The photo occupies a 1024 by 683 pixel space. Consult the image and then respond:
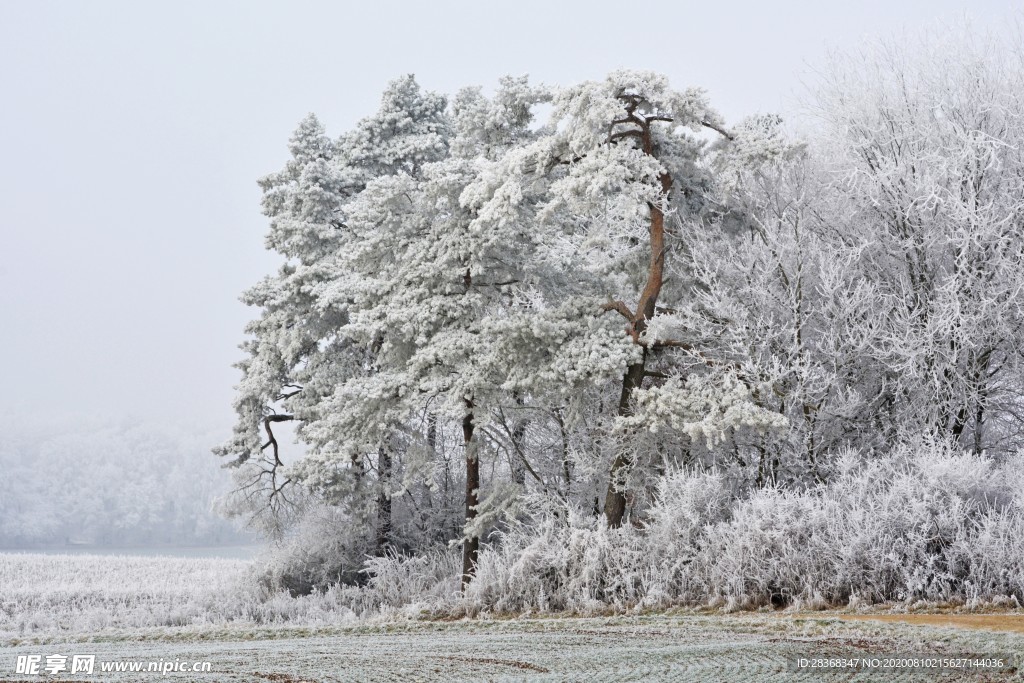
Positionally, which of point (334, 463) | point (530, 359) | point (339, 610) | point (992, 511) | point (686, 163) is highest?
point (686, 163)

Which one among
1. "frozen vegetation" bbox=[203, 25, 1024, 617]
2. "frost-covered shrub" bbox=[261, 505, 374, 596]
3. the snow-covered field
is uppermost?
"frozen vegetation" bbox=[203, 25, 1024, 617]

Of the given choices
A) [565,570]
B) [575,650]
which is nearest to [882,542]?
[565,570]

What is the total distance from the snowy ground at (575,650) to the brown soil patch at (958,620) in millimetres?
401

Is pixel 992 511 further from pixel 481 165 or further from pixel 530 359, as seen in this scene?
pixel 481 165

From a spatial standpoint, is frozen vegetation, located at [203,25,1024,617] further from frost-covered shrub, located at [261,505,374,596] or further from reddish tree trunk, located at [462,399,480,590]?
frost-covered shrub, located at [261,505,374,596]

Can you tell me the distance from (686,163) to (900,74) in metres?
4.04

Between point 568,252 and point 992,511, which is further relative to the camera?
point 568,252

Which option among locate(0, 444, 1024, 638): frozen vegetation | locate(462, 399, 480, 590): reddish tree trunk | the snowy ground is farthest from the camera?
locate(462, 399, 480, 590): reddish tree trunk

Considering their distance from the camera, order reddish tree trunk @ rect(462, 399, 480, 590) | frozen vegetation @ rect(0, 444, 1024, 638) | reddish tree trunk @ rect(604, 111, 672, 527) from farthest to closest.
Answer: reddish tree trunk @ rect(462, 399, 480, 590)
reddish tree trunk @ rect(604, 111, 672, 527)
frozen vegetation @ rect(0, 444, 1024, 638)

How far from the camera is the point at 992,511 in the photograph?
36.4 ft

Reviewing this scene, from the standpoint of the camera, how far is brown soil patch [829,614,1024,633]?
29.6ft

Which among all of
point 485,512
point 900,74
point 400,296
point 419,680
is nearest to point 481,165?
point 400,296

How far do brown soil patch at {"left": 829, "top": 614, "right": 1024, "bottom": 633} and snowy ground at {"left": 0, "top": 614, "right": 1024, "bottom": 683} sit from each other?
1.31 ft

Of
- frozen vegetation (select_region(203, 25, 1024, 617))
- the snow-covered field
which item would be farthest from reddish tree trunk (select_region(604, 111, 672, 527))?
the snow-covered field
